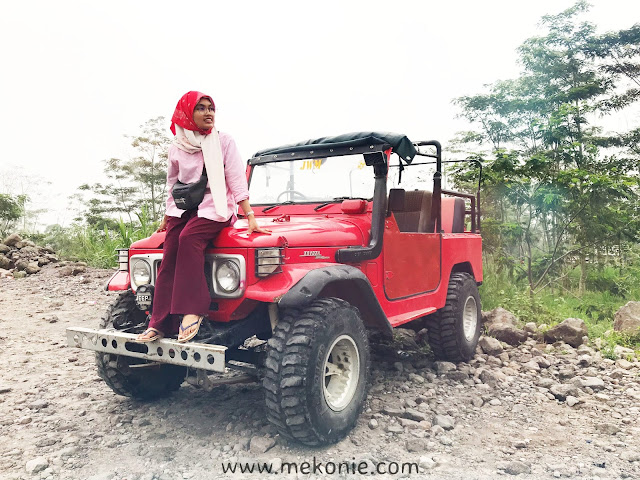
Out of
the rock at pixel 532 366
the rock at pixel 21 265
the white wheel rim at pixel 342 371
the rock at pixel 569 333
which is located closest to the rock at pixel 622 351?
the rock at pixel 569 333

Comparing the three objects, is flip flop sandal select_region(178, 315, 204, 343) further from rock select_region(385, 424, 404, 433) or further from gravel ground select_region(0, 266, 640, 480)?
rock select_region(385, 424, 404, 433)

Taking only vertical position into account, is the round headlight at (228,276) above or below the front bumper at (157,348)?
above

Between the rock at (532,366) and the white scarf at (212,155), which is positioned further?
the rock at (532,366)

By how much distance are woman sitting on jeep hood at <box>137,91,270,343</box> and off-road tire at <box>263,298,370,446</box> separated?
538 mm

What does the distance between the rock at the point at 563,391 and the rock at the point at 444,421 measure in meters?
1.16

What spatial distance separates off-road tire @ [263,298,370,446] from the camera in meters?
2.95

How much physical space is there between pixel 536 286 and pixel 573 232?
2239 millimetres

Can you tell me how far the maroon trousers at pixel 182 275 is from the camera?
10.2 feet

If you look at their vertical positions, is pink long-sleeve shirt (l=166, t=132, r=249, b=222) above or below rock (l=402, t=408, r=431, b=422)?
above

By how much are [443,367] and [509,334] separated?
135 cm

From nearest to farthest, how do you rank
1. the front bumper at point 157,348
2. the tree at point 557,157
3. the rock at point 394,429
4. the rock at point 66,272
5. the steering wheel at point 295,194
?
the front bumper at point 157,348
the rock at point 394,429
the steering wheel at point 295,194
the tree at point 557,157
the rock at point 66,272

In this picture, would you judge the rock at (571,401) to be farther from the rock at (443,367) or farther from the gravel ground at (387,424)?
the rock at (443,367)

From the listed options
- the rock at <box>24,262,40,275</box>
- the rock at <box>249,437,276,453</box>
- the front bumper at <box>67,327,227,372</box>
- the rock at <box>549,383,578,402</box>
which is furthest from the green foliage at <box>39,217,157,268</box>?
the rock at <box>549,383,578,402</box>

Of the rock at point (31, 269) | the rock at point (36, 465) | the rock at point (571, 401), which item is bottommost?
the rock at point (31, 269)
